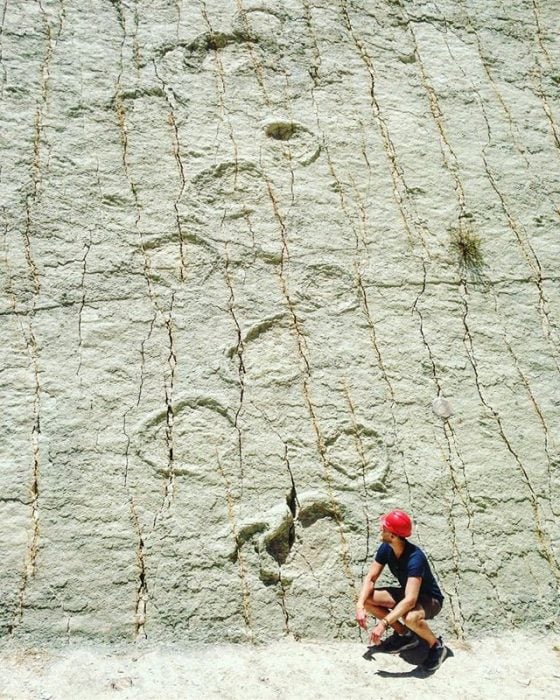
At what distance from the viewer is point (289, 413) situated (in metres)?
3.99

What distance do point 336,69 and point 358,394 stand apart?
7.19ft

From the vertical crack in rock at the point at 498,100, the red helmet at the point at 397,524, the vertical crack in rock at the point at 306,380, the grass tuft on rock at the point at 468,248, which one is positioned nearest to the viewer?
the red helmet at the point at 397,524

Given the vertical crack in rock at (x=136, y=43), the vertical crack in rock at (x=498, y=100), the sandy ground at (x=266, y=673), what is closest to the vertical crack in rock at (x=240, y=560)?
the sandy ground at (x=266, y=673)

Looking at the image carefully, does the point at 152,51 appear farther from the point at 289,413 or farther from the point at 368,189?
the point at 289,413

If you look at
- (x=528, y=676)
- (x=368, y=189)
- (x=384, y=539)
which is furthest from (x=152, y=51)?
(x=528, y=676)

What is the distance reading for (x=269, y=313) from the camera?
13.8 ft

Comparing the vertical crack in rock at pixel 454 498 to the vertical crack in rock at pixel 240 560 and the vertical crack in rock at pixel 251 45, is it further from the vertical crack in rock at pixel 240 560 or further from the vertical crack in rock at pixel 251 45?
the vertical crack in rock at pixel 251 45

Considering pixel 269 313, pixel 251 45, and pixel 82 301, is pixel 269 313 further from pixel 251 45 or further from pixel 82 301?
pixel 251 45

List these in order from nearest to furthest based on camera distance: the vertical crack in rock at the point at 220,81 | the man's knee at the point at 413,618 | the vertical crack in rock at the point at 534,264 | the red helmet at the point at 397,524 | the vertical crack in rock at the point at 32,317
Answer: the man's knee at the point at 413,618
the red helmet at the point at 397,524
the vertical crack in rock at the point at 32,317
the vertical crack in rock at the point at 534,264
the vertical crack in rock at the point at 220,81

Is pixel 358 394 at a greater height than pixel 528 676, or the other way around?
pixel 358 394

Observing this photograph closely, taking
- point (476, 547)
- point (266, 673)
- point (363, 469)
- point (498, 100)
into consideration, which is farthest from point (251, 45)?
point (266, 673)

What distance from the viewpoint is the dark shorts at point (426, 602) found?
340 centimetres

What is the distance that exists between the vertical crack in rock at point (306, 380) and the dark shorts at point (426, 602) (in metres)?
0.26

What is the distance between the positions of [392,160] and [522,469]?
196 centimetres
